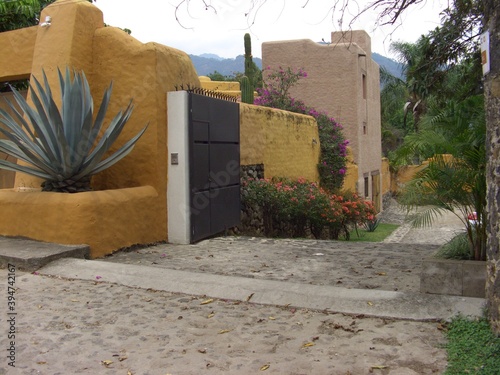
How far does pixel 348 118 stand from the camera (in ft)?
68.4

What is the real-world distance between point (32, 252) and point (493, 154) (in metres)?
5.16

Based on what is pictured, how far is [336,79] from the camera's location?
824 inches

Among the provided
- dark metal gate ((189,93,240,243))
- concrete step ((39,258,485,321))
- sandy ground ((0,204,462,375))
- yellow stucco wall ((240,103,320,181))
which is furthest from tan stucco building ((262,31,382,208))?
concrete step ((39,258,485,321))

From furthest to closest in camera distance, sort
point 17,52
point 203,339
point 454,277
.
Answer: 1. point 17,52
2. point 454,277
3. point 203,339

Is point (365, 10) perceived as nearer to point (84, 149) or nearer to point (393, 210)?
point (84, 149)

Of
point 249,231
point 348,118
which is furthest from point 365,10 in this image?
point 348,118

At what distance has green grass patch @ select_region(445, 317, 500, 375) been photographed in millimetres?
3426

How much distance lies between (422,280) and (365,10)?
9.97ft

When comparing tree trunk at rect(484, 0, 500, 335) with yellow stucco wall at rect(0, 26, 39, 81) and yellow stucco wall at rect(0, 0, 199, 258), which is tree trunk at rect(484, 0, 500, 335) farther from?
yellow stucco wall at rect(0, 26, 39, 81)

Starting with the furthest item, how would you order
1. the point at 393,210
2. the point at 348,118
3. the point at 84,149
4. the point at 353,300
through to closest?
the point at 393,210, the point at 348,118, the point at 84,149, the point at 353,300

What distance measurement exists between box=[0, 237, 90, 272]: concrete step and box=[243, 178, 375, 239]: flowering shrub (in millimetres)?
4593

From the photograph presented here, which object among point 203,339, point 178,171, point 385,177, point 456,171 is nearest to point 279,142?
point 178,171

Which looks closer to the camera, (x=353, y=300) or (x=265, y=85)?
(x=353, y=300)

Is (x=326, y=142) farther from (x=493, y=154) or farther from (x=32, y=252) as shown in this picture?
(x=493, y=154)
